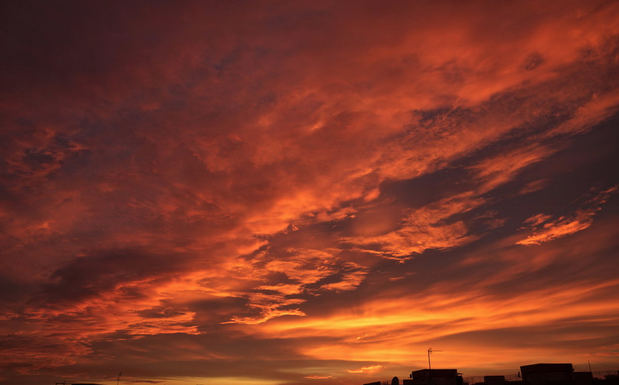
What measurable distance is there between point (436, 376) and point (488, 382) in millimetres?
11299

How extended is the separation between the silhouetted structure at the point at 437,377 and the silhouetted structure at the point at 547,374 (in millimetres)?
15399

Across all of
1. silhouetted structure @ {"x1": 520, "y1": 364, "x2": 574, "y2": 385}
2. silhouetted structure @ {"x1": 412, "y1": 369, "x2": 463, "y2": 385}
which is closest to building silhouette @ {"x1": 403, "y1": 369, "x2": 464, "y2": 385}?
silhouetted structure @ {"x1": 412, "y1": 369, "x2": 463, "y2": 385}

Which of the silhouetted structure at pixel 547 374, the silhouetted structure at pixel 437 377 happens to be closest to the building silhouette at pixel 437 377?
the silhouetted structure at pixel 437 377

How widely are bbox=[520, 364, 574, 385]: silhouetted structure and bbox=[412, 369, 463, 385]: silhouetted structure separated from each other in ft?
50.5

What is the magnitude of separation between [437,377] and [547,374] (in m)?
23.5

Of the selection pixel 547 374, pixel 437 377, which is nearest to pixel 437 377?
pixel 437 377

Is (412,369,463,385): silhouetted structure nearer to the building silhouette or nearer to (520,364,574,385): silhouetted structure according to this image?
the building silhouette

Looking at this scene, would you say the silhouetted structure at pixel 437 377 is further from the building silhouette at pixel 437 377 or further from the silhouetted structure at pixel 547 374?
the silhouetted structure at pixel 547 374

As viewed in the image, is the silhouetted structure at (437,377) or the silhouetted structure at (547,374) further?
the silhouetted structure at (437,377)

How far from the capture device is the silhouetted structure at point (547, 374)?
299 ft

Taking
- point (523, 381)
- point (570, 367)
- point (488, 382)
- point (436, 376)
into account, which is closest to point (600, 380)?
point (570, 367)

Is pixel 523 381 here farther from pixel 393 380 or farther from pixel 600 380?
pixel 393 380

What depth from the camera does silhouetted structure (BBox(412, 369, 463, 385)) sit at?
106 m

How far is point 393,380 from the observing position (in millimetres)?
96000
